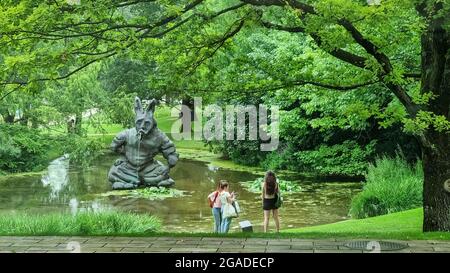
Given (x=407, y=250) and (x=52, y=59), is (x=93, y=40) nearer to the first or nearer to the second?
(x=52, y=59)

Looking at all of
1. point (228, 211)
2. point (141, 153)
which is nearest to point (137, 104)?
point (141, 153)

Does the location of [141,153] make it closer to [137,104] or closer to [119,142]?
[119,142]

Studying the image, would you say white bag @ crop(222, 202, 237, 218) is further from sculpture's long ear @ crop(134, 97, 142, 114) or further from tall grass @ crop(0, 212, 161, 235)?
sculpture's long ear @ crop(134, 97, 142, 114)

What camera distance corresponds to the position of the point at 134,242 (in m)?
7.83

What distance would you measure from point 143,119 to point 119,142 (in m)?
1.36

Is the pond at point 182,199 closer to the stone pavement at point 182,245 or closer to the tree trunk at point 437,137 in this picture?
the tree trunk at point 437,137

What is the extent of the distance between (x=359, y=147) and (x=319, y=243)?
1736 centimetres

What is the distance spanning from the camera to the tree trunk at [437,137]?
937 centimetres

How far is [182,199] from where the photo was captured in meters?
19.9

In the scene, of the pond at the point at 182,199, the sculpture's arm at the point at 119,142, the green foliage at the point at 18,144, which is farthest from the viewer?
the green foliage at the point at 18,144

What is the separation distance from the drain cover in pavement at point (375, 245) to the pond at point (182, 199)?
274 inches

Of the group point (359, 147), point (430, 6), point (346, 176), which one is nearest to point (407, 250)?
point (430, 6)

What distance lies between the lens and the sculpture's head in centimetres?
2234

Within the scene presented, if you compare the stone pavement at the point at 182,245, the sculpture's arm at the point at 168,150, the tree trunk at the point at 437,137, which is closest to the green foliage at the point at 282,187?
the sculpture's arm at the point at 168,150
